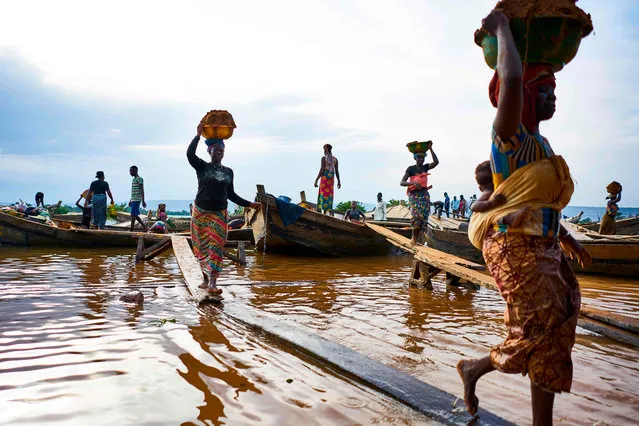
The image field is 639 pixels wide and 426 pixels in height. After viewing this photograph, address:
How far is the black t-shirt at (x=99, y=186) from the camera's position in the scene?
12.5 m

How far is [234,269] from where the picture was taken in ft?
28.7

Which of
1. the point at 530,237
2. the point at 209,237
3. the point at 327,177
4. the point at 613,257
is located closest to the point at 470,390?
the point at 530,237

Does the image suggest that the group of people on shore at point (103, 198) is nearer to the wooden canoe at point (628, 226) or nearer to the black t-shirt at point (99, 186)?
the black t-shirt at point (99, 186)

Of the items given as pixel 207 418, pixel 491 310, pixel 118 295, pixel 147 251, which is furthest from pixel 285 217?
pixel 207 418

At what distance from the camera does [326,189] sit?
12273mm

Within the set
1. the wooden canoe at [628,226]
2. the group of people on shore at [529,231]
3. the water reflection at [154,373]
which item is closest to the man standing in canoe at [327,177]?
the water reflection at [154,373]

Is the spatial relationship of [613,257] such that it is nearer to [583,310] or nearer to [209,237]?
[583,310]

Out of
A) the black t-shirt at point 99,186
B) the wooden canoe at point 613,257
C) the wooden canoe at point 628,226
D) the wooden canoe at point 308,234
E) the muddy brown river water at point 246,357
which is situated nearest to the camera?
the muddy brown river water at point 246,357

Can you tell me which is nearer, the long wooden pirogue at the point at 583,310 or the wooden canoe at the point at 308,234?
the long wooden pirogue at the point at 583,310

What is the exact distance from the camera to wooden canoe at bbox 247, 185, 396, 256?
33.9ft

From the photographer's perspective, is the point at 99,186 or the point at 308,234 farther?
the point at 99,186

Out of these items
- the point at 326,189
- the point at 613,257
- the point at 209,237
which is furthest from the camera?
the point at 326,189

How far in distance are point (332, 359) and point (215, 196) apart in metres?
2.75

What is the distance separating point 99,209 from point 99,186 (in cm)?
78
